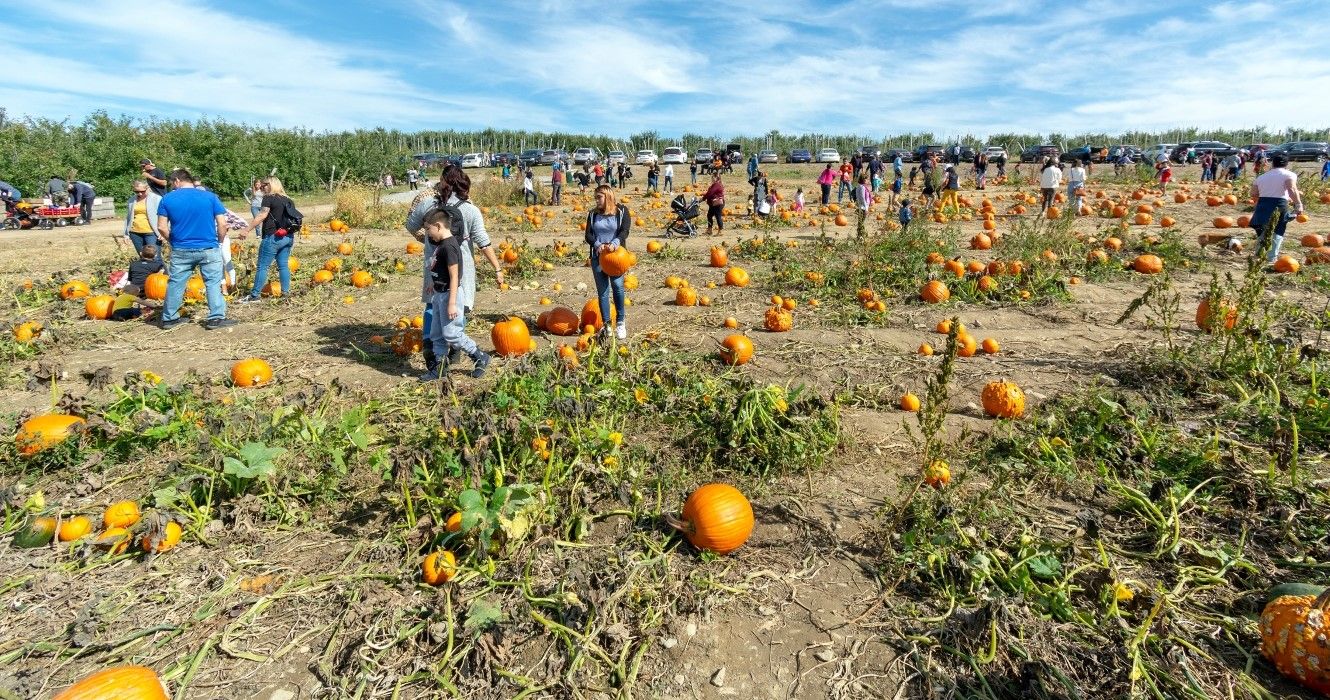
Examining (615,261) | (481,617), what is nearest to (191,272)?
(615,261)

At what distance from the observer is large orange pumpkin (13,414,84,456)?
4.20 m

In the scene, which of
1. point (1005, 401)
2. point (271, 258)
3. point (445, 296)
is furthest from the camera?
point (271, 258)

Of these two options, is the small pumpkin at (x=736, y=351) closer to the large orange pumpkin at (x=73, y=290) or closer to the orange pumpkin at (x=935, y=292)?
the orange pumpkin at (x=935, y=292)

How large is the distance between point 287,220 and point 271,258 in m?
0.71

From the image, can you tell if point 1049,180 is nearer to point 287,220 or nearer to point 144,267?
point 287,220

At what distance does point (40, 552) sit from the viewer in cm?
349

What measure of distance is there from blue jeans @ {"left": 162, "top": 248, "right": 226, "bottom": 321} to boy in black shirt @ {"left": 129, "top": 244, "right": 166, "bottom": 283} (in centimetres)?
135

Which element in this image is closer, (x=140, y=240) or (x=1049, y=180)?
(x=140, y=240)

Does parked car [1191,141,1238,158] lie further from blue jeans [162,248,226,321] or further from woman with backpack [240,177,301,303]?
blue jeans [162,248,226,321]

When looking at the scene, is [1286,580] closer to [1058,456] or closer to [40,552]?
[1058,456]

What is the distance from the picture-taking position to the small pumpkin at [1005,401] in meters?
4.83

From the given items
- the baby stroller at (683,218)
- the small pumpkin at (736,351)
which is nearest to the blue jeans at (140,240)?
the small pumpkin at (736,351)

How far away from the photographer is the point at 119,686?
8.07ft

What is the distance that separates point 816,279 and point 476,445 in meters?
6.42
